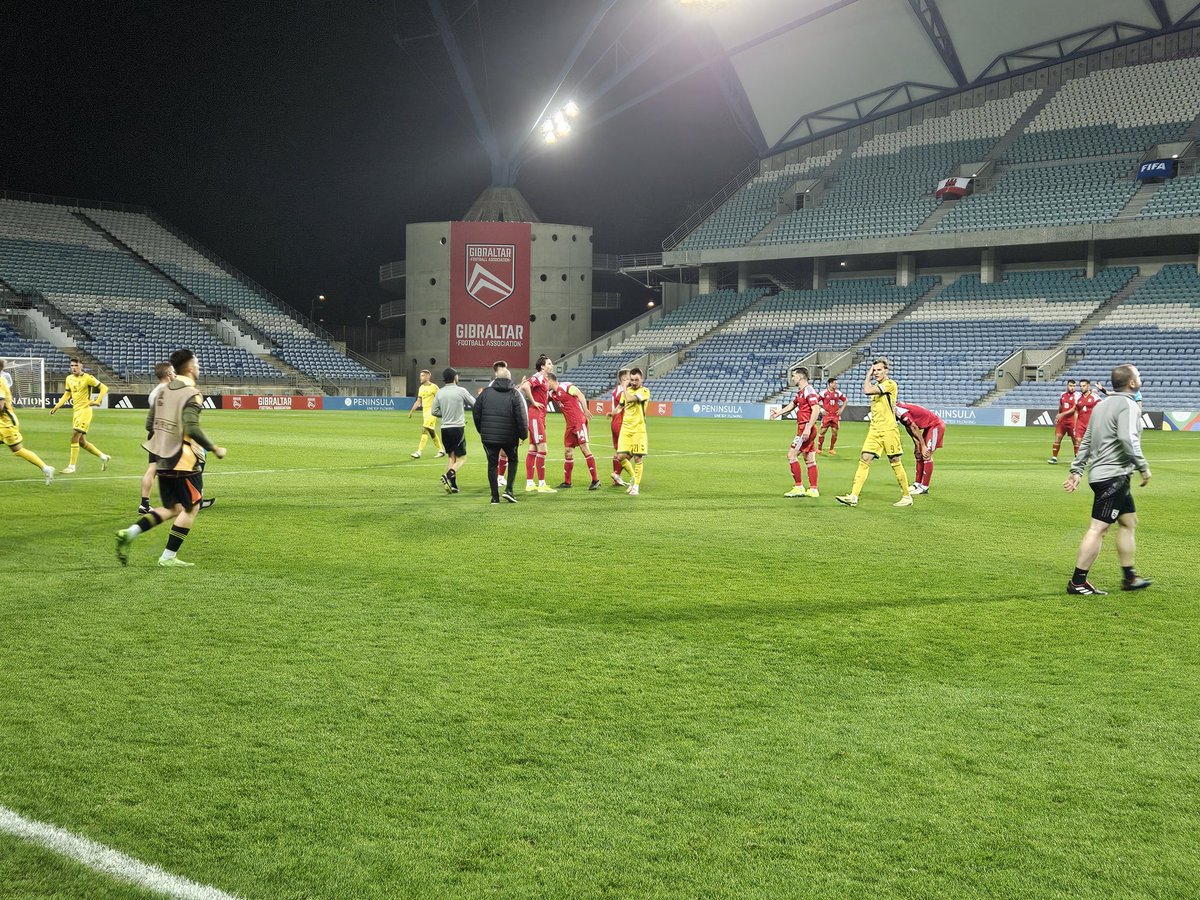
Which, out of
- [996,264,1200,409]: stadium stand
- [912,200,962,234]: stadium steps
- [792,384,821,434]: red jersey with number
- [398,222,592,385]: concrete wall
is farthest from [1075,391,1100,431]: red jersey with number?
[398,222,592,385]: concrete wall

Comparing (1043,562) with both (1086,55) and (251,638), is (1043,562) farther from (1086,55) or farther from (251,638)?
(1086,55)

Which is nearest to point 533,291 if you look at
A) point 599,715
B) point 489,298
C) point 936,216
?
point 489,298

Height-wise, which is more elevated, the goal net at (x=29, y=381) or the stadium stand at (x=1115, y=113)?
the stadium stand at (x=1115, y=113)

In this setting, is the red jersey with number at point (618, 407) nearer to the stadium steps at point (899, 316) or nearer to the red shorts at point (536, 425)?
the red shorts at point (536, 425)

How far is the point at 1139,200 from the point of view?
5056 cm

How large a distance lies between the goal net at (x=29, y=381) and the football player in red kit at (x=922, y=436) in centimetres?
4168

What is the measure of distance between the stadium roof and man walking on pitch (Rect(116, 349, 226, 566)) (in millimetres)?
45103

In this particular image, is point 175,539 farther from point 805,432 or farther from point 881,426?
point 805,432

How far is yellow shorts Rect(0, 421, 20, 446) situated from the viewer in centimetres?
1515

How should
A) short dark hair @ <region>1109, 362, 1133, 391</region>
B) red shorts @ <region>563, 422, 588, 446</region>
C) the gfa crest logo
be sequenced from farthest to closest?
1. the gfa crest logo
2. red shorts @ <region>563, 422, 588, 446</region>
3. short dark hair @ <region>1109, 362, 1133, 391</region>

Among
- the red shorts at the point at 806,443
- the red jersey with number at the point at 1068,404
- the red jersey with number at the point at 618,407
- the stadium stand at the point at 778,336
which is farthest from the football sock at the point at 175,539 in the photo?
the stadium stand at the point at 778,336

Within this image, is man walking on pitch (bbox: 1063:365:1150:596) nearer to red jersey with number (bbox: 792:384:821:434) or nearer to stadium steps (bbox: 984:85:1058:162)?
red jersey with number (bbox: 792:384:821:434)

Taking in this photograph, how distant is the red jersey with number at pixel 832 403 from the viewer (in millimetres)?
22000

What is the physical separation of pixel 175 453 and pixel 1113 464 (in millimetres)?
8100
